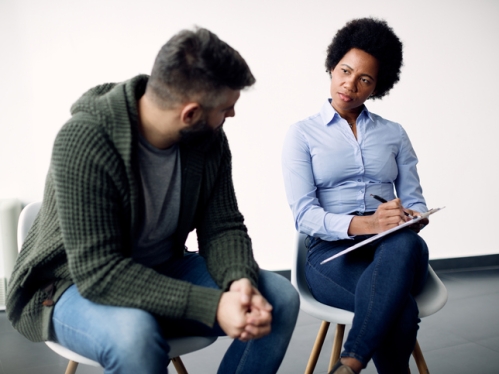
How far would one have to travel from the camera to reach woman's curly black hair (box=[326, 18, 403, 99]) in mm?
1856

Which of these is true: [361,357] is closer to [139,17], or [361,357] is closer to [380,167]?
[380,167]

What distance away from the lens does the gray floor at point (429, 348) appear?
6.79ft

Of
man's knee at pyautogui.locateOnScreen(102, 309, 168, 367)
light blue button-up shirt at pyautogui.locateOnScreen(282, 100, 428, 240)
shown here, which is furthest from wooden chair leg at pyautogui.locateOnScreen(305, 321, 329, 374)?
man's knee at pyautogui.locateOnScreen(102, 309, 168, 367)

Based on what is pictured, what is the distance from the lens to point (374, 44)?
1.85 meters

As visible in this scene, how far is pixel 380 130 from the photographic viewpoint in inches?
73.0

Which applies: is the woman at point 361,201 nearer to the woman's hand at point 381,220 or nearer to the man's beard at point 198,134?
the woman's hand at point 381,220

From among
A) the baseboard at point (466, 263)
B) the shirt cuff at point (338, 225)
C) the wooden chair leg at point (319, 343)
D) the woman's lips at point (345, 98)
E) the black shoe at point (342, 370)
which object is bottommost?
the baseboard at point (466, 263)

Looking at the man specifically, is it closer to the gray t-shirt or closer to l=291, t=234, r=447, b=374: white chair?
the gray t-shirt

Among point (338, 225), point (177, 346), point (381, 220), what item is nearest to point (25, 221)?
point (177, 346)

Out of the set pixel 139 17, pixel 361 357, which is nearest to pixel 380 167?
pixel 361 357

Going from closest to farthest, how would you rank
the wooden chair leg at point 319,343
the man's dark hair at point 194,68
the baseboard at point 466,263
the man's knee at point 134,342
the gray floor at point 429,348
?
the man's knee at point 134,342 < the man's dark hair at point 194,68 < the wooden chair leg at point 319,343 < the gray floor at point 429,348 < the baseboard at point 466,263

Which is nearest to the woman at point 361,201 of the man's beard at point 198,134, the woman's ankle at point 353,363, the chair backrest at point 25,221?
the woman's ankle at point 353,363

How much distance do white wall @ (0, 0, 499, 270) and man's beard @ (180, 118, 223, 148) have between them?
142 centimetres

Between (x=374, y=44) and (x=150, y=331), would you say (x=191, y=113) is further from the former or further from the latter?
(x=374, y=44)
